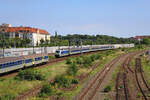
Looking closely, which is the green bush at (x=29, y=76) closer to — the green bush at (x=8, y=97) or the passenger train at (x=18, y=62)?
the passenger train at (x=18, y=62)

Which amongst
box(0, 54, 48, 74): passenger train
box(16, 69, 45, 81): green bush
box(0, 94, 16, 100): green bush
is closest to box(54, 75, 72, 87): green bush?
box(16, 69, 45, 81): green bush

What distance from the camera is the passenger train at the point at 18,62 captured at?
2483 cm

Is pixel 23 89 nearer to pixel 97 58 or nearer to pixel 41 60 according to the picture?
pixel 41 60

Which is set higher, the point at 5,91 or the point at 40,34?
the point at 40,34

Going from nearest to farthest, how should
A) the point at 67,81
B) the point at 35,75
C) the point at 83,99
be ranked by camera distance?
the point at 83,99 < the point at 67,81 < the point at 35,75

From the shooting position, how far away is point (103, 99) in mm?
16781

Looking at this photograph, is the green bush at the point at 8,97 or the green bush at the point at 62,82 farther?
the green bush at the point at 62,82

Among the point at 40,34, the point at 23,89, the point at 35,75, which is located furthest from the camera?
the point at 40,34

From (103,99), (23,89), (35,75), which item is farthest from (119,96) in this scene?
(35,75)

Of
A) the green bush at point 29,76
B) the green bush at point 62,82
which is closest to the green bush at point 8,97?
the green bush at point 62,82

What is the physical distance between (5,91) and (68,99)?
6367 millimetres

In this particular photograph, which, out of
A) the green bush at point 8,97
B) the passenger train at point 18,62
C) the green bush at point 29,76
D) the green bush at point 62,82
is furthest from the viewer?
the passenger train at point 18,62

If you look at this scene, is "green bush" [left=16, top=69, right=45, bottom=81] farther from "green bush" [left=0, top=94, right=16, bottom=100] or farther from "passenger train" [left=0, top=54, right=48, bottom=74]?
"green bush" [left=0, top=94, right=16, bottom=100]

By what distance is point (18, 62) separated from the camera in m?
28.8
